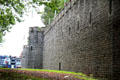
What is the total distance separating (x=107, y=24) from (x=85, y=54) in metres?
3.65

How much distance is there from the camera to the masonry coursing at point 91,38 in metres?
10.5

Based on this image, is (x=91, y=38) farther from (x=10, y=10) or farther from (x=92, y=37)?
(x=10, y=10)

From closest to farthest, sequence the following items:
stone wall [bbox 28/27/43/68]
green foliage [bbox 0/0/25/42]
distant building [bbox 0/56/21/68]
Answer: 1. green foliage [bbox 0/0/25/42]
2. distant building [bbox 0/56/21/68]
3. stone wall [bbox 28/27/43/68]

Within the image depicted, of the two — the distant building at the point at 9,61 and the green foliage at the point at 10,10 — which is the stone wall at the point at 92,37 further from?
the distant building at the point at 9,61

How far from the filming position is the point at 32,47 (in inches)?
1427

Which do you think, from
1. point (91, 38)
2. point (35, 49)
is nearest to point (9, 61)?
point (35, 49)

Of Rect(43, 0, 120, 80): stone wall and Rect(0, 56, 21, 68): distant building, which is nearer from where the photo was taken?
Rect(43, 0, 120, 80): stone wall

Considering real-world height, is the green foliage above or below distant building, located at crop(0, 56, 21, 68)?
above

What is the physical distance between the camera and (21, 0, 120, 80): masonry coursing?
34.6ft

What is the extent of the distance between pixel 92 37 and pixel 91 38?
0.17 m

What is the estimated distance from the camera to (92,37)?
13.3 meters

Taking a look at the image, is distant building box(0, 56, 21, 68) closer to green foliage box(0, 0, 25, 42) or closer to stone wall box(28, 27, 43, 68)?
stone wall box(28, 27, 43, 68)

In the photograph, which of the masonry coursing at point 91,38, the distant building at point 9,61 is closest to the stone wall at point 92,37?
the masonry coursing at point 91,38

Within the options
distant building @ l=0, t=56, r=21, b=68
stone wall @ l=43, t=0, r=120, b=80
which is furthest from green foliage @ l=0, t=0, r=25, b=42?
distant building @ l=0, t=56, r=21, b=68
